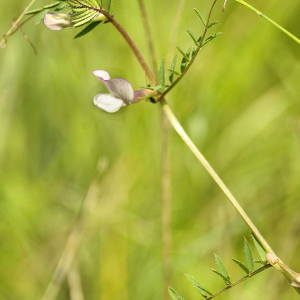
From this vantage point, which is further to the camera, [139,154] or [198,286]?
[139,154]

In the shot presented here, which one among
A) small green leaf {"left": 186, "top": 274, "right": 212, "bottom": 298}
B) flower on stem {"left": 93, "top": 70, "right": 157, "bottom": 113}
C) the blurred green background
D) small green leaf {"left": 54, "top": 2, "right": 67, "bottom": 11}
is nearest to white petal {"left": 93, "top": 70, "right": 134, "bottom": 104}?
flower on stem {"left": 93, "top": 70, "right": 157, "bottom": 113}

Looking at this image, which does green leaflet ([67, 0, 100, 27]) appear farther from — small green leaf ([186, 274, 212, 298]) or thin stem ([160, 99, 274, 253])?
small green leaf ([186, 274, 212, 298])

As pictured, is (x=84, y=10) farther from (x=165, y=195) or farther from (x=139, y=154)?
(x=139, y=154)

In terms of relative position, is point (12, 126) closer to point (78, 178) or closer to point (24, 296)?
point (78, 178)

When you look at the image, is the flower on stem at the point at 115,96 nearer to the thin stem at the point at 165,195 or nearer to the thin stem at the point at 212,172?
the thin stem at the point at 212,172

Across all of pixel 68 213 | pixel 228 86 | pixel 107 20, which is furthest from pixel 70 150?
pixel 107 20

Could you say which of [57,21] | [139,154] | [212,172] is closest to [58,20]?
[57,21]
